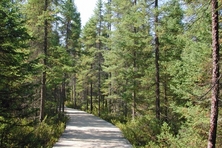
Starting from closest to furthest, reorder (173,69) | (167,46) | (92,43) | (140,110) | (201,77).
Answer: (201,77) → (173,69) → (167,46) → (140,110) → (92,43)

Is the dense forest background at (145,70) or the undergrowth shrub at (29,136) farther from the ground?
the dense forest background at (145,70)

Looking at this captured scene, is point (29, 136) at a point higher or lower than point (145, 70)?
lower

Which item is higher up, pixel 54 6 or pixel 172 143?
pixel 54 6

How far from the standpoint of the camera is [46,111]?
23516 millimetres

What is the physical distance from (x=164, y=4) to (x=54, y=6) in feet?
26.5

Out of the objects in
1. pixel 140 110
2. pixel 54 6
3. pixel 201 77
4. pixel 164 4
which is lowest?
pixel 140 110

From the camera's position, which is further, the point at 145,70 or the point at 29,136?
the point at 145,70

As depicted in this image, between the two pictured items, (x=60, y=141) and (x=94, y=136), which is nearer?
(x=60, y=141)

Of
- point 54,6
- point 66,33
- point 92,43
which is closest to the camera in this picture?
point 54,6

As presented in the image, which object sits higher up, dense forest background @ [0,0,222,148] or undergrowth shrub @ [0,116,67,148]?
dense forest background @ [0,0,222,148]

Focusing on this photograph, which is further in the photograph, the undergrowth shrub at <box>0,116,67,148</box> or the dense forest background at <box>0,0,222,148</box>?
the undergrowth shrub at <box>0,116,67,148</box>

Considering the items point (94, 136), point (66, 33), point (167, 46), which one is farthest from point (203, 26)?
point (66, 33)

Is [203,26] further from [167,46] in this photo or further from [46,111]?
[46,111]

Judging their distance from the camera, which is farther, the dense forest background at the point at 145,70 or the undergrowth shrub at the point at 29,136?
the undergrowth shrub at the point at 29,136
